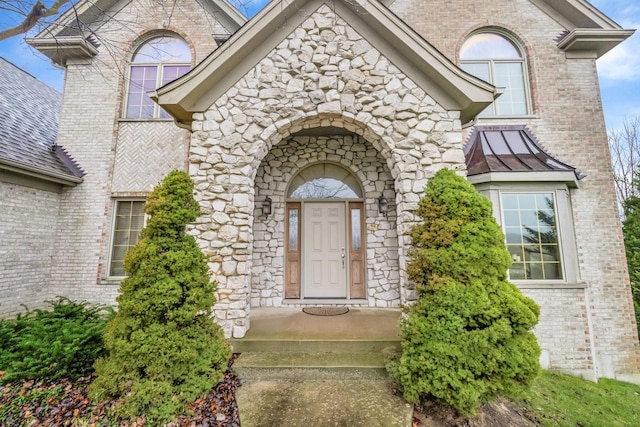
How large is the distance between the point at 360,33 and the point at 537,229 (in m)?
4.78

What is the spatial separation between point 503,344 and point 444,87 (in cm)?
340

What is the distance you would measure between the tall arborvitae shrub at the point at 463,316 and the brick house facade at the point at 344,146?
65cm

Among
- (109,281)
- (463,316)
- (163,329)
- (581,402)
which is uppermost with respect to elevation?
(109,281)

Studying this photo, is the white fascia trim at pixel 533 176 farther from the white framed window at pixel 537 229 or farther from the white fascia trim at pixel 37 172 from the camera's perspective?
the white fascia trim at pixel 37 172

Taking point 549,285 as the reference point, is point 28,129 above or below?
above

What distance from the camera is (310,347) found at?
381 centimetres

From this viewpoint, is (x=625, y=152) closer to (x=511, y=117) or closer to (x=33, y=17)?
(x=511, y=117)

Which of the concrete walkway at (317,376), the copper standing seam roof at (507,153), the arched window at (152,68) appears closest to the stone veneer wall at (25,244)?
the arched window at (152,68)

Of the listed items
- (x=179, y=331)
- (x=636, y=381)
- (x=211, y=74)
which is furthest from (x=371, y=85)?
(x=636, y=381)

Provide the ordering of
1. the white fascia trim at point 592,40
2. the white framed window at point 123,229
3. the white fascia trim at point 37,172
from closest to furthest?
the white fascia trim at point 37,172 < the white fascia trim at point 592,40 < the white framed window at point 123,229

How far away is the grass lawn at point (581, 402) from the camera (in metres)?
3.73

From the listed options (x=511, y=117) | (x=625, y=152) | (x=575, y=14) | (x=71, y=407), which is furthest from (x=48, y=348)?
(x=625, y=152)

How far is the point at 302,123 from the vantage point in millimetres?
4426

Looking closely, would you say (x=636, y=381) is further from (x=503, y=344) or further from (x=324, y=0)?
(x=324, y=0)
